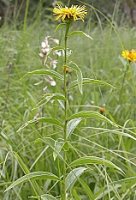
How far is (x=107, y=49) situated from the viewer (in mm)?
2896

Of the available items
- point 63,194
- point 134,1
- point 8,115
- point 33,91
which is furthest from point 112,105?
point 134,1

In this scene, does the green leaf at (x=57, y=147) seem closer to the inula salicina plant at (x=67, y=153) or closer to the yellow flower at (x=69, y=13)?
the inula salicina plant at (x=67, y=153)

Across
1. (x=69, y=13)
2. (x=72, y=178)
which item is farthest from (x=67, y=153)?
(x=69, y=13)

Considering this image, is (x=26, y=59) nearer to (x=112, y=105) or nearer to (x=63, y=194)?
(x=112, y=105)

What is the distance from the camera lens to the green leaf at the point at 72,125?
1031 mm

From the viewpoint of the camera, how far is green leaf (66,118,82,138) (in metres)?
1.03

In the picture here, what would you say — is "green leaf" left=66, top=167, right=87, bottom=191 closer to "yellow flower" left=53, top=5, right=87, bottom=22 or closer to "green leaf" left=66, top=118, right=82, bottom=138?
"green leaf" left=66, top=118, right=82, bottom=138

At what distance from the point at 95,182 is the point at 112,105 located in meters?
0.69

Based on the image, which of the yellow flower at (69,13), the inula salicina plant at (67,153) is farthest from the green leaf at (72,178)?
the yellow flower at (69,13)

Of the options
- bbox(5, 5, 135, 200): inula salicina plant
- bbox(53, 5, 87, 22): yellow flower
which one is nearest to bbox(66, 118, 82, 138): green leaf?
bbox(5, 5, 135, 200): inula salicina plant

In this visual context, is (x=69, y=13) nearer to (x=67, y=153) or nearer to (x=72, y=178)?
(x=72, y=178)

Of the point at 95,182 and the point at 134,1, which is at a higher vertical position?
the point at 134,1

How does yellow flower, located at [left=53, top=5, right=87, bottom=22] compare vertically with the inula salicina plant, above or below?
above

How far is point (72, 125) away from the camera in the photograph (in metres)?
1.04
